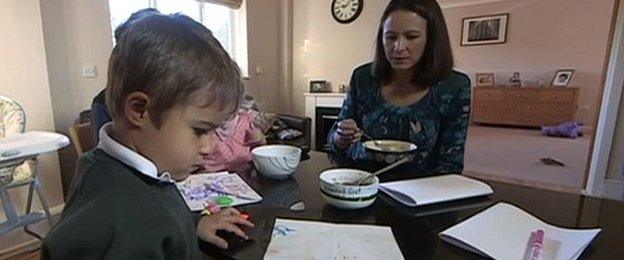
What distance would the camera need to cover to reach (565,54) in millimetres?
6195

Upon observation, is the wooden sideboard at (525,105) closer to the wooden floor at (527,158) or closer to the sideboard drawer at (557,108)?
the sideboard drawer at (557,108)

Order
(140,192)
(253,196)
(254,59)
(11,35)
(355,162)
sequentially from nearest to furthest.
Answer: (140,192) < (253,196) < (355,162) < (11,35) < (254,59)

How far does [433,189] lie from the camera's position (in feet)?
2.70

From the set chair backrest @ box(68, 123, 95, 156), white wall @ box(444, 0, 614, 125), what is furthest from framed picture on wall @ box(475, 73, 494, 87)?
chair backrest @ box(68, 123, 95, 156)

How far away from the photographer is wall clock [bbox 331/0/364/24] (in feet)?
13.4

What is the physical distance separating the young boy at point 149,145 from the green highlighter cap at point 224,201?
0.17m

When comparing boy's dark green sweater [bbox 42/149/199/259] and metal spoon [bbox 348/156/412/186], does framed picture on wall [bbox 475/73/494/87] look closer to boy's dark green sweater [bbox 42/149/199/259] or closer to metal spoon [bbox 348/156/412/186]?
metal spoon [bbox 348/156/412/186]

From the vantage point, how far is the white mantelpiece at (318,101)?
401 cm

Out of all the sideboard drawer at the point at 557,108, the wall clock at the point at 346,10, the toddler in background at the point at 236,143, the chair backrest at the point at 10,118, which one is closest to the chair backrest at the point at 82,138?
the chair backrest at the point at 10,118

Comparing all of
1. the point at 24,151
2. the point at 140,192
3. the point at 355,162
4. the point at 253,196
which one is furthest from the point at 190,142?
the point at 24,151

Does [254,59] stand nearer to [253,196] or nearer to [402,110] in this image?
[402,110]

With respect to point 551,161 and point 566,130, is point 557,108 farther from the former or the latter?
point 551,161

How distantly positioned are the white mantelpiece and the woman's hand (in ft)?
9.09

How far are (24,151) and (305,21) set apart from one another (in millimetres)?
3373
